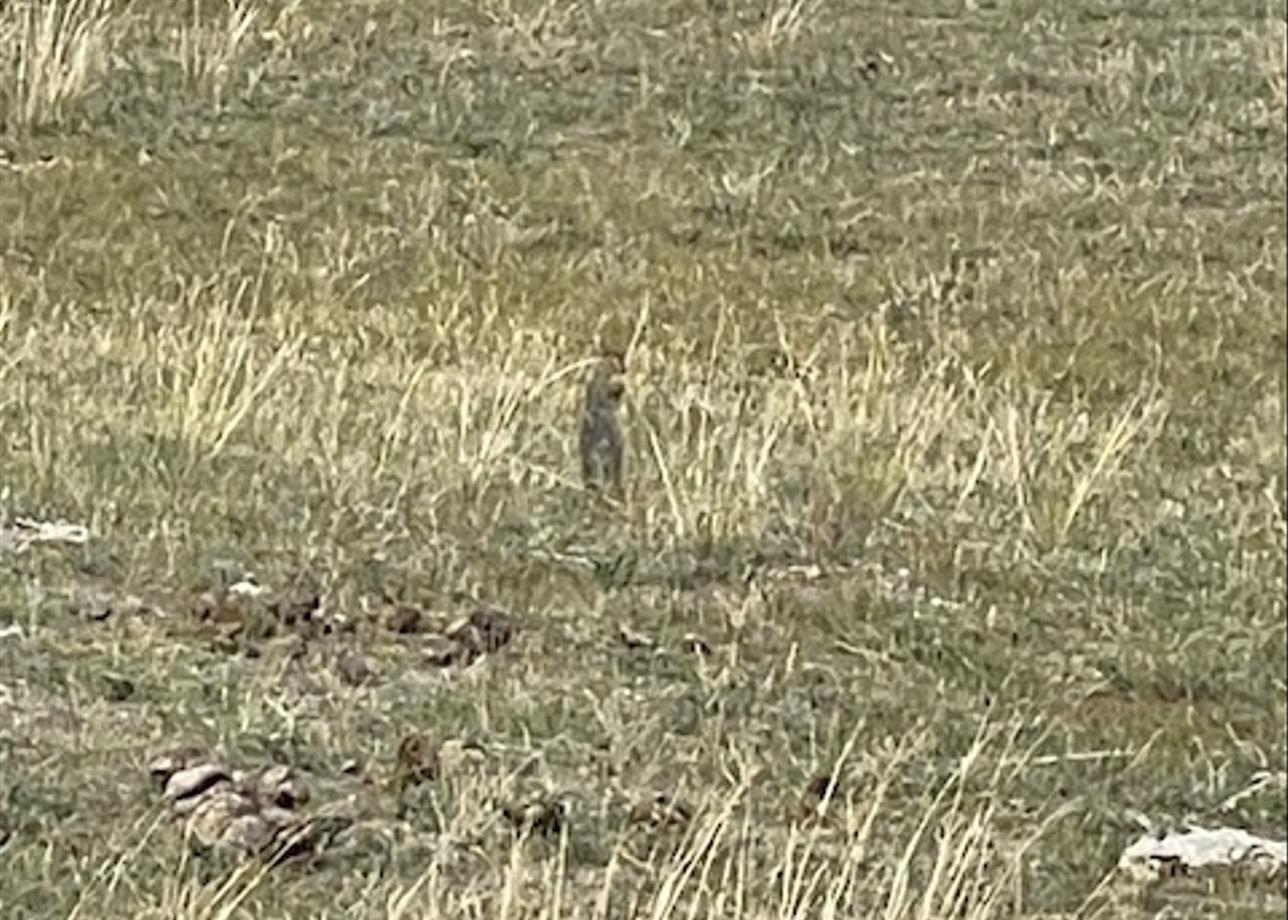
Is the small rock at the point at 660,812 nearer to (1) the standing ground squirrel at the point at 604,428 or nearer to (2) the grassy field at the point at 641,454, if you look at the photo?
(2) the grassy field at the point at 641,454

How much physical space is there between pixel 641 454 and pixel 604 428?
0.24ft

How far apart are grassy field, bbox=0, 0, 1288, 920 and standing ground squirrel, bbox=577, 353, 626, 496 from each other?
29mm

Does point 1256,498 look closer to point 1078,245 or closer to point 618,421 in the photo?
point 1078,245

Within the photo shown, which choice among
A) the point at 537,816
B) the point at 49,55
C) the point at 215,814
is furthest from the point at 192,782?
the point at 49,55

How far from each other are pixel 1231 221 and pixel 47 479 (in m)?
1.73

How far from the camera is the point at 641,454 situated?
3791mm

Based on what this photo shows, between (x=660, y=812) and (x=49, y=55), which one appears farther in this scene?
(x=49, y=55)

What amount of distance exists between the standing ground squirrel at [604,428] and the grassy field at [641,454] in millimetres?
29

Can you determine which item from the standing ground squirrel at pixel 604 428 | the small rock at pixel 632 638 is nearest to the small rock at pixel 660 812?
the small rock at pixel 632 638

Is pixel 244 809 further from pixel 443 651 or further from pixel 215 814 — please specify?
pixel 443 651

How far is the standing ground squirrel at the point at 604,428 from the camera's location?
3.62 metres

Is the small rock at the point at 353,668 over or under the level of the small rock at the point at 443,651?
under

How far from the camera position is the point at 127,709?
3.42 meters

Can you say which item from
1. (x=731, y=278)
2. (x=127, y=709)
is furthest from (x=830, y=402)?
(x=127, y=709)
